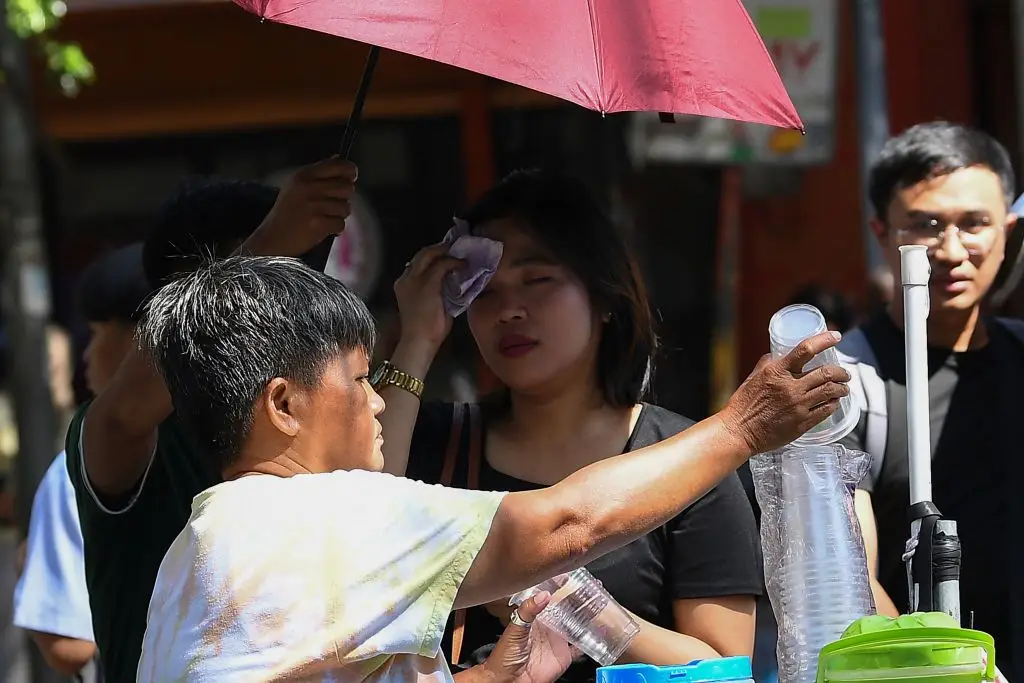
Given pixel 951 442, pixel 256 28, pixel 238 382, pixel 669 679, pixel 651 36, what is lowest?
pixel 669 679

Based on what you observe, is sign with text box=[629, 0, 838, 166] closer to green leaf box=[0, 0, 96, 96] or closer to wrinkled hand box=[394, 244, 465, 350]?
green leaf box=[0, 0, 96, 96]

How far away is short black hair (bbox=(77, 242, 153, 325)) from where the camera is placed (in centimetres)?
367

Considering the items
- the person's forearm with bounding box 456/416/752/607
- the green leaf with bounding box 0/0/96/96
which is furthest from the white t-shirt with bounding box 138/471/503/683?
the green leaf with bounding box 0/0/96/96

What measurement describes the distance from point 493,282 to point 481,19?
75cm

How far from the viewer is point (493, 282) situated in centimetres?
308

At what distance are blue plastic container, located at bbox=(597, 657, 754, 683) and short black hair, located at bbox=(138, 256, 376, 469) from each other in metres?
0.67

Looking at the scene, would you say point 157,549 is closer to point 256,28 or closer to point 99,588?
point 99,588

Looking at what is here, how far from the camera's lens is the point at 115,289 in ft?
12.2

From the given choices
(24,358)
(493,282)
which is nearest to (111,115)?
(24,358)

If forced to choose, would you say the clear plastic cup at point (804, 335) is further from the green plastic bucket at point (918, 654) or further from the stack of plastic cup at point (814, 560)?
the green plastic bucket at point (918, 654)

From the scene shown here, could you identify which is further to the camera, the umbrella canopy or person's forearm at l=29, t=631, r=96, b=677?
person's forearm at l=29, t=631, r=96, b=677

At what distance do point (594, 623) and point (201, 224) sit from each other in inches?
44.4

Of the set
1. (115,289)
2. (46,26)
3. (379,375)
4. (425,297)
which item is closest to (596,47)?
(425,297)

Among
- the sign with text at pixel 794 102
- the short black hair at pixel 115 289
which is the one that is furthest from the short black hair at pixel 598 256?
→ the sign with text at pixel 794 102
